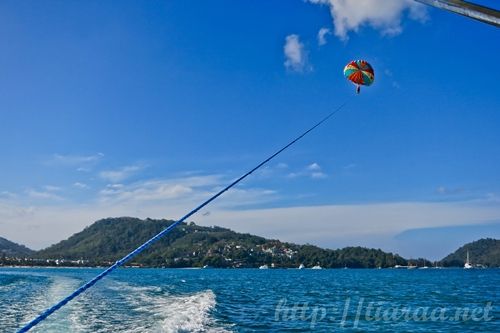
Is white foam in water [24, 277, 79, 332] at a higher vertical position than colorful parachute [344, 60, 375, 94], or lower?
lower

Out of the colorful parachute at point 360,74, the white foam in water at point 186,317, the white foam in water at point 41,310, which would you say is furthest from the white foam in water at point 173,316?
the colorful parachute at point 360,74

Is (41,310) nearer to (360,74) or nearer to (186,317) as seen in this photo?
(186,317)

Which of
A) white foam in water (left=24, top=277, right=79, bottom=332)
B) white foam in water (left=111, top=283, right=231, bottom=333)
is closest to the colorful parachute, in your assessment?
white foam in water (left=111, top=283, right=231, bottom=333)

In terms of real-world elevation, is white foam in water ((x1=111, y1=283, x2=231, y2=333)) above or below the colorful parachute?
below

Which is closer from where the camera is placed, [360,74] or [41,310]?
[360,74]

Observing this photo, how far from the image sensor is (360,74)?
16.2 metres

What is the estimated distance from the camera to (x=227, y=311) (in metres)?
24.0

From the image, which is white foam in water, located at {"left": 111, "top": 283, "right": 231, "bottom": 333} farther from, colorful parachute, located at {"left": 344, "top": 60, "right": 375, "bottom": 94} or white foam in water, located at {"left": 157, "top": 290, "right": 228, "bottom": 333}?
colorful parachute, located at {"left": 344, "top": 60, "right": 375, "bottom": 94}

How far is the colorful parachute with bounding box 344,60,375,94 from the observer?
52.7 ft

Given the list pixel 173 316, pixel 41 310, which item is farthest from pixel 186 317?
pixel 41 310

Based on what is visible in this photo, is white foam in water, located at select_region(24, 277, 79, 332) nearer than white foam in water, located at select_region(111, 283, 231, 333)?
Yes

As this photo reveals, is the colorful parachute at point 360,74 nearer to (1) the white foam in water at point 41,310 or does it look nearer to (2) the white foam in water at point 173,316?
(2) the white foam in water at point 173,316

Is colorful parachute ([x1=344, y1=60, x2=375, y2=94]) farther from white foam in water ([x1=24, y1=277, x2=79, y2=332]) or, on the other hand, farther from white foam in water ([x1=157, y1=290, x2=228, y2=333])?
white foam in water ([x1=24, y1=277, x2=79, y2=332])

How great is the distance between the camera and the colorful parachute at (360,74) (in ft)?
52.7
